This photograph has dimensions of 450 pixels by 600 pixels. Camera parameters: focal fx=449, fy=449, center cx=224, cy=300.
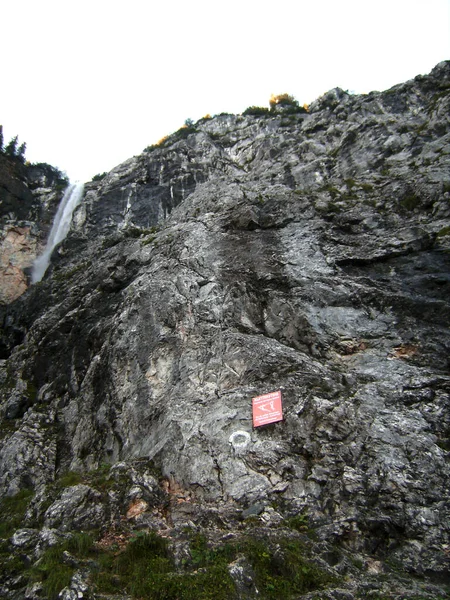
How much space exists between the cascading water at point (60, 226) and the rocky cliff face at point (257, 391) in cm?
1329

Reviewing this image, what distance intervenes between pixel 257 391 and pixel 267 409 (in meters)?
0.84

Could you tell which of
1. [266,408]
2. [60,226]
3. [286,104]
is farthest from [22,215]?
[266,408]

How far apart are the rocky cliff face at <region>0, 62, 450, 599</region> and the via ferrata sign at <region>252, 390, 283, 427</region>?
0.23 m

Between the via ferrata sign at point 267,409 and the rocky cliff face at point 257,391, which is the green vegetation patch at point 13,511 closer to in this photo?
the rocky cliff face at point 257,391

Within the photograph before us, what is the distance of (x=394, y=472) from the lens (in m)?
10.2

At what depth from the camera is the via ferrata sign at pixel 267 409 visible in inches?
474

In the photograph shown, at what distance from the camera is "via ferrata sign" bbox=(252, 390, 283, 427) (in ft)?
39.5

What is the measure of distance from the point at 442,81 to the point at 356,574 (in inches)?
1466

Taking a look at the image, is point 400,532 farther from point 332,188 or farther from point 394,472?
point 332,188

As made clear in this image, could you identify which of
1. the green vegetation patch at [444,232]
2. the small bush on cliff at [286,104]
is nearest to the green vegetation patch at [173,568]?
the green vegetation patch at [444,232]

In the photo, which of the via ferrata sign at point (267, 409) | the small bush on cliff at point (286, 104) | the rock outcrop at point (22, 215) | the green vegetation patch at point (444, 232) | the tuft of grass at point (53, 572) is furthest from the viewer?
the small bush on cliff at point (286, 104)

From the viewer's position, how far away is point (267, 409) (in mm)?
12273

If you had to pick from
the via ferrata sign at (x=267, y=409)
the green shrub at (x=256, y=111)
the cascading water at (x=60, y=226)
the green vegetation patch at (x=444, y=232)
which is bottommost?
the via ferrata sign at (x=267, y=409)

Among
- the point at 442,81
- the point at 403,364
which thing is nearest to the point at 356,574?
the point at 403,364
